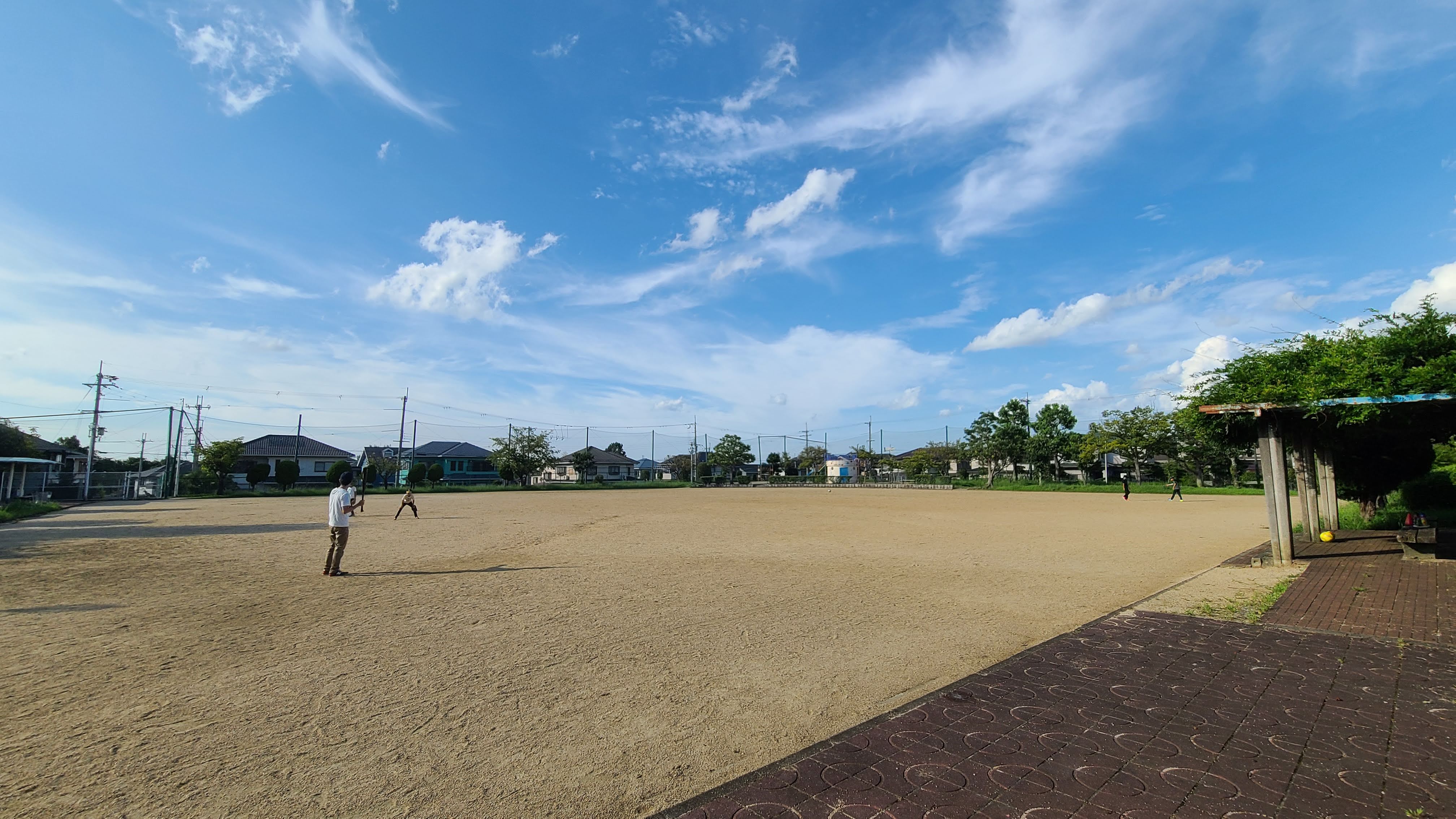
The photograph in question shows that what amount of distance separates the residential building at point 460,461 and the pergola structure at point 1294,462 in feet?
204

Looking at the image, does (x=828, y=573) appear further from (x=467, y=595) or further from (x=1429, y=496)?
(x=1429, y=496)

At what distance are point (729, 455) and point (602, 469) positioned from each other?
668 inches

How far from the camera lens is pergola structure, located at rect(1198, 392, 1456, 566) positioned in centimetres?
861

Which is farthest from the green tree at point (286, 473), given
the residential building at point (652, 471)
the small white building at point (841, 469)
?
the small white building at point (841, 469)

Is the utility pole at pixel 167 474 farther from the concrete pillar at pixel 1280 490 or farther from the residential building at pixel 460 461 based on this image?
the concrete pillar at pixel 1280 490

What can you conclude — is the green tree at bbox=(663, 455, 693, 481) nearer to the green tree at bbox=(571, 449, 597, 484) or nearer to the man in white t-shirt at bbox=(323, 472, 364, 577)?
the green tree at bbox=(571, 449, 597, 484)

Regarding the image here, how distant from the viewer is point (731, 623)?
6.57 metres

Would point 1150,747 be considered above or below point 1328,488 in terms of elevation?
below

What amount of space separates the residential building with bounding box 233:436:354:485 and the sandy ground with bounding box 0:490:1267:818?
153 ft

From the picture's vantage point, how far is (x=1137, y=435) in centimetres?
4422

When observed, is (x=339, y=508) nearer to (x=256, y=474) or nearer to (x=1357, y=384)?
(x=1357, y=384)

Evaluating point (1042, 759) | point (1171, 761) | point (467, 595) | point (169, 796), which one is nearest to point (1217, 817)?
point (1171, 761)

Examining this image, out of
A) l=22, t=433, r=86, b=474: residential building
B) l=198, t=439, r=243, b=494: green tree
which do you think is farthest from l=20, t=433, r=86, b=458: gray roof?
l=198, t=439, r=243, b=494: green tree

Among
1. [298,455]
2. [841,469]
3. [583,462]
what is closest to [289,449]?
[298,455]
